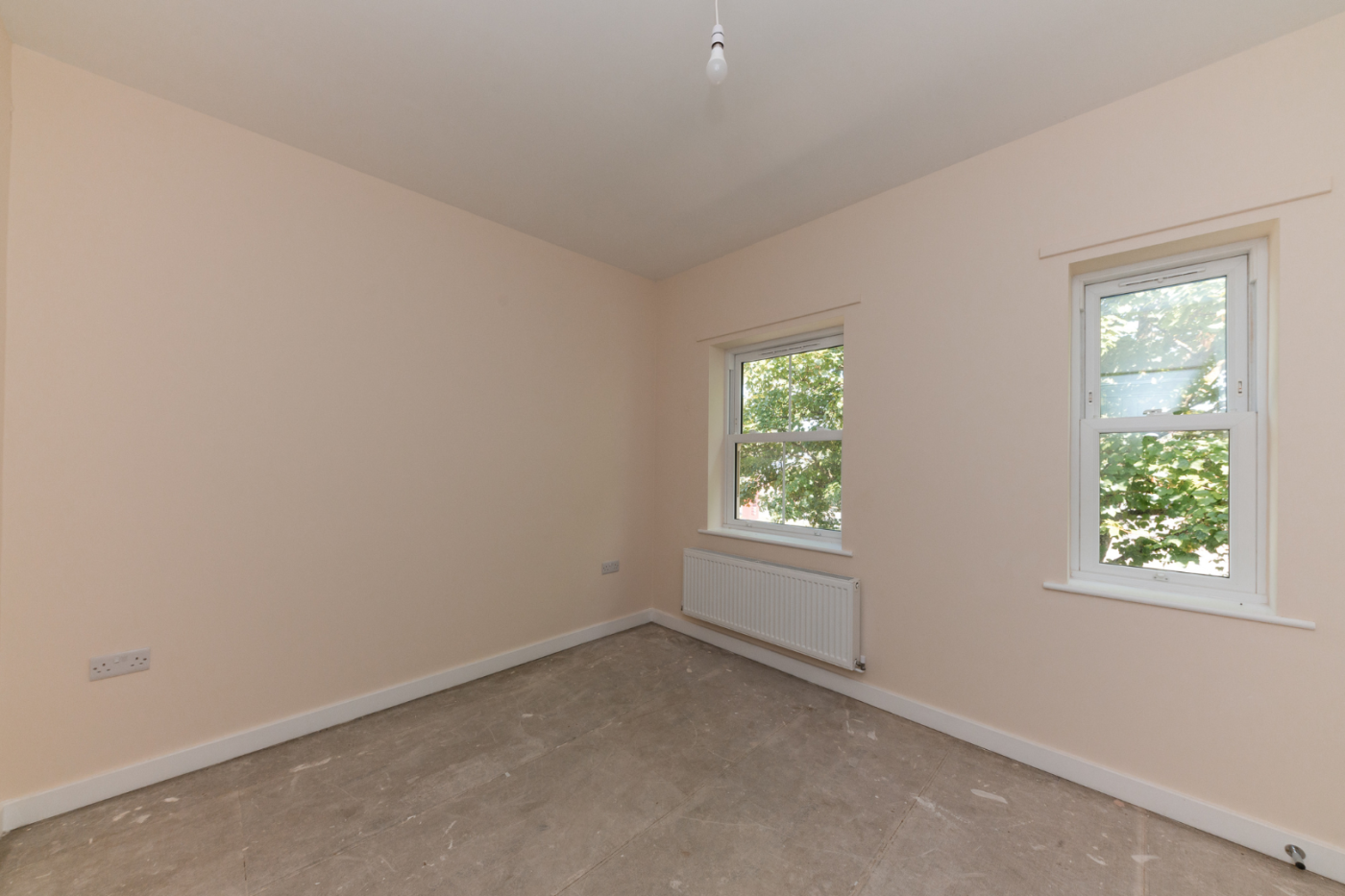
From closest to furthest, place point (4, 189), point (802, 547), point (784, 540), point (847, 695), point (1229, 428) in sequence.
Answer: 1. point (4, 189)
2. point (1229, 428)
3. point (847, 695)
4. point (802, 547)
5. point (784, 540)

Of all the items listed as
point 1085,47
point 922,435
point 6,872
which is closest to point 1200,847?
point 922,435

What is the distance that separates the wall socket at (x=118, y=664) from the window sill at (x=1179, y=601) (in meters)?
3.73

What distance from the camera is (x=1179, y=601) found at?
1.84m

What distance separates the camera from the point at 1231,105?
175 cm

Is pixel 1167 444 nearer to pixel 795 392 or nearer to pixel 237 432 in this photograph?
pixel 795 392

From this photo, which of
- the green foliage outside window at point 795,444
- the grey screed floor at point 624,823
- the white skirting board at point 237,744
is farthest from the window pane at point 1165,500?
the white skirting board at point 237,744

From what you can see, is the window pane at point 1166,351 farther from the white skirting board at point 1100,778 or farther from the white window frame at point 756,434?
the white skirting board at point 1100,778

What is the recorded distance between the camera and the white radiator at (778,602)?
2689mm

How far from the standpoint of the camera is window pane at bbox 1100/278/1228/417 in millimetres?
1906

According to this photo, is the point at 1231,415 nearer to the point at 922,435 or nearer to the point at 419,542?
the point at 922,435

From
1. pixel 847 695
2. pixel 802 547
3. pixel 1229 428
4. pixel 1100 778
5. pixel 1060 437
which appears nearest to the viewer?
pixel 1229 428

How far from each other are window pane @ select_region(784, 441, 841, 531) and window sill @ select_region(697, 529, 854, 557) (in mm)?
118

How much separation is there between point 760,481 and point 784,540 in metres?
0.51

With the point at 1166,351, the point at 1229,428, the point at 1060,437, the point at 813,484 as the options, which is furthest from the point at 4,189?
the point at 1229,428
